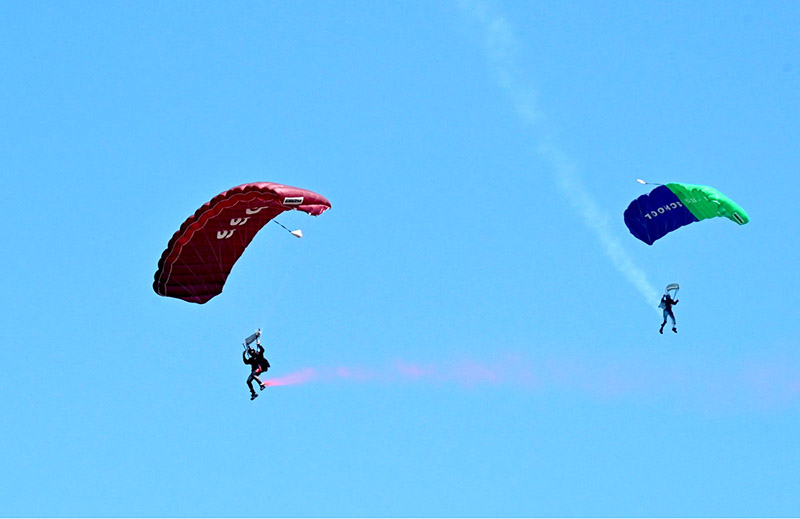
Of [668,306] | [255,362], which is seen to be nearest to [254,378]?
[255,362]

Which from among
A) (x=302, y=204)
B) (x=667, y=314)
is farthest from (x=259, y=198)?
(x=667, y=314)

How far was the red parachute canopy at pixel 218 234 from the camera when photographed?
108ft

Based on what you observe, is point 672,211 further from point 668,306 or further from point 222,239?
point 222,239

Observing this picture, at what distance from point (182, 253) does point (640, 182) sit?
10.5 meters

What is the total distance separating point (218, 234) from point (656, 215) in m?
11.4

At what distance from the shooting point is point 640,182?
37250 millimetres

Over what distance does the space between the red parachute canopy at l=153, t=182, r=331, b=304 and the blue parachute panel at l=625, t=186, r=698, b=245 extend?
9.27 metres

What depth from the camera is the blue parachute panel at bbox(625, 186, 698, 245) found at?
129 ft

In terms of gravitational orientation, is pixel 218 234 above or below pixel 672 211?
below

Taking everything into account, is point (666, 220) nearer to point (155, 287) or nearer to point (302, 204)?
point (302, 204)

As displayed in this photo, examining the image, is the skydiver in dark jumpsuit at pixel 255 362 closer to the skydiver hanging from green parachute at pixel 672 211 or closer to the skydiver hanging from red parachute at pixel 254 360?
the skydiver hanging from red parachute at pixel 254 360

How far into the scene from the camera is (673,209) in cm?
3938

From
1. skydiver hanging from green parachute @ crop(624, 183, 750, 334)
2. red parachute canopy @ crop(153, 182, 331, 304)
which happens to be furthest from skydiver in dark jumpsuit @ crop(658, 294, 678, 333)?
red parachute canopy @ crop(153, 182, 331, 304)

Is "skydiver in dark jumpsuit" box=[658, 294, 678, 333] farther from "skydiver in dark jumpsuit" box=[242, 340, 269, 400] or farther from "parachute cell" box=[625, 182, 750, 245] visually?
"skydiver in dark jumpsuit" box=[242, 340, 269, 400]
